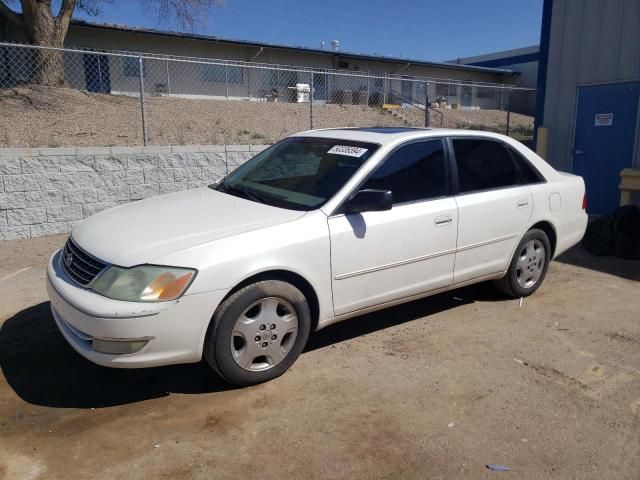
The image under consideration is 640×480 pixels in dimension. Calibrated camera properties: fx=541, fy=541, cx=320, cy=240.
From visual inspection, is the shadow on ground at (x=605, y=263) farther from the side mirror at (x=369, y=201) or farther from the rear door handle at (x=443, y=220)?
the side mirror at (x=369, y=201)

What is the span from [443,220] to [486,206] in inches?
21.6

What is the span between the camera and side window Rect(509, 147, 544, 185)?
5016 mm

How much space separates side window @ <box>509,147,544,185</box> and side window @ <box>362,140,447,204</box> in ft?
3.17

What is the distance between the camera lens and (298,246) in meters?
3.51

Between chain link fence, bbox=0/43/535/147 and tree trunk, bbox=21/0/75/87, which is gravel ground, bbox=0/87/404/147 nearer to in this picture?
chain link fence, bbox=0/43/535/147

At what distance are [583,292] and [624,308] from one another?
500 millimetres

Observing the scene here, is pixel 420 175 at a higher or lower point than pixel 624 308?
higher

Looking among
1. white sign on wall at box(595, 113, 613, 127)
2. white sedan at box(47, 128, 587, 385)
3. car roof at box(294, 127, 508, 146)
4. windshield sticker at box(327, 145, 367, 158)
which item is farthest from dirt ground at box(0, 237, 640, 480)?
white sign on wall at box(595, 113, 613, 127)

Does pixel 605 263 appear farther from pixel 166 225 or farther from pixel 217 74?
pixel 217 74

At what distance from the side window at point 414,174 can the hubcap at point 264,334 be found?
1138mm

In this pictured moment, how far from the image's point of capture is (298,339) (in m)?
3.63

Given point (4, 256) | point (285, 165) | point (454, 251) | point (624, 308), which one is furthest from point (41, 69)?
point (624, 308)

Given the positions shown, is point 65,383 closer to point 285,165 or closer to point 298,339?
point 298,339

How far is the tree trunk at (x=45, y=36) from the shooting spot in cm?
1383
